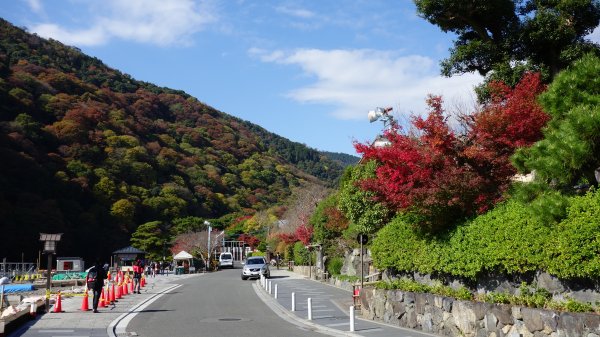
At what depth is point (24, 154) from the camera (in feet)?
203

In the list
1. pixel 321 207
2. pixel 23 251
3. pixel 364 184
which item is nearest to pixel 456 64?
pixel 364 184

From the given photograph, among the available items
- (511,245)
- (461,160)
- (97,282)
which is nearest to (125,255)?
(97,282)

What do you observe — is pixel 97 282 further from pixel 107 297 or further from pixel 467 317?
pixel 467 317

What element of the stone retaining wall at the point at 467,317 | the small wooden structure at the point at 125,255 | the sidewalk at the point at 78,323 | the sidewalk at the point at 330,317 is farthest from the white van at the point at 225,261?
the stone retaining wall at the point at 467,317

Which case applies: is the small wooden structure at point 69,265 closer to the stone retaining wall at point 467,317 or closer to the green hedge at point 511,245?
the stone retaining wall at point 467,317

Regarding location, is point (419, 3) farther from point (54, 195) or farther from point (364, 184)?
point (54, 195)

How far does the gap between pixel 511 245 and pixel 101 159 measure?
72.3 m

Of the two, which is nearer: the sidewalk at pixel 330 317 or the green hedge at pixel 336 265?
the sidewalk at pixel 330 317

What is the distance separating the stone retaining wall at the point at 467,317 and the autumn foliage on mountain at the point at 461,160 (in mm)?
2502

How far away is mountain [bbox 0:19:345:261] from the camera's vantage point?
195ft

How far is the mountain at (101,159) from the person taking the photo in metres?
59.5

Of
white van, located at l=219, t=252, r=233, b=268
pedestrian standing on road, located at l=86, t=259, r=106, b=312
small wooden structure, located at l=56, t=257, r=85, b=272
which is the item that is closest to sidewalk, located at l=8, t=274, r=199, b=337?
pedestrian standing on road, located at l=86, t=259, r=106, b=312

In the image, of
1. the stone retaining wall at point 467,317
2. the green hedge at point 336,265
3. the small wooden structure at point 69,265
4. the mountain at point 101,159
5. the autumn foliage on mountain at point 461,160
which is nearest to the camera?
the stone retaining wall at point 467,317

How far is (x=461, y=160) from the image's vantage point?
15188mm
